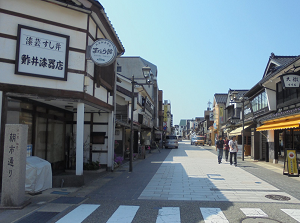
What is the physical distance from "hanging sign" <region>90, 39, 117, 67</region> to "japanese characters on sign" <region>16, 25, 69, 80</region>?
962mm

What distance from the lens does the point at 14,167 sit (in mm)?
A: 6996

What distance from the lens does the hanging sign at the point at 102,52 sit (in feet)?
33.1

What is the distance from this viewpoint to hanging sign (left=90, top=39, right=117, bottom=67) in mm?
10094

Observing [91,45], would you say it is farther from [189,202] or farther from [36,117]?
[189,202]

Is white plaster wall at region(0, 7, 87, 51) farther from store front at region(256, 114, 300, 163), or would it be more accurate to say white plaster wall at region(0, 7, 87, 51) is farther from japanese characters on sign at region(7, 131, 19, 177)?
store front at region(256, 114, 300, 163)

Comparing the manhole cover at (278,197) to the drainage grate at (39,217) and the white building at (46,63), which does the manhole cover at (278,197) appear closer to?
the drainage grate at (39,217)

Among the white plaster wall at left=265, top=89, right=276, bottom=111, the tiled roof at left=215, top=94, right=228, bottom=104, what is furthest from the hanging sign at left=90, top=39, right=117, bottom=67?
the tiled roof at left=215, top=94, right=228, bottom=104

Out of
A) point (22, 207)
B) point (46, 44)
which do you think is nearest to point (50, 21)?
point (46, 44)

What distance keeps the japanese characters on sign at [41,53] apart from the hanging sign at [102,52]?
3.16 feet

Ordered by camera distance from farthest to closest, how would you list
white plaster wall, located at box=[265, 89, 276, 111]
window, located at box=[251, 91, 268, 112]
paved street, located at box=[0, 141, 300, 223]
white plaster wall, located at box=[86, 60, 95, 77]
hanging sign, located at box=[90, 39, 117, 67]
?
1. window, located at box=[251, 91, 268, 112]
2. white plaster wall, located at box=[265, 89, 276, 111]
3. white plaster wall, located at box=[86, 60, 95, 77]
4. hanging sign, located at box=[90, 39, 117, 67]
5. paved street, located at box=[0, 141, 300, 223]

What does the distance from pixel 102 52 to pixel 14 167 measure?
5121mm

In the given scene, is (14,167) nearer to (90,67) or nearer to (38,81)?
(38,81)

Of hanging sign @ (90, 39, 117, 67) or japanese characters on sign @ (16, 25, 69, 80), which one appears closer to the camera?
japanese characters on sign @ (16, 25, 69, 80)

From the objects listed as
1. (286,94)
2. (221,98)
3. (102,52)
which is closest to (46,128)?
(102,52)
